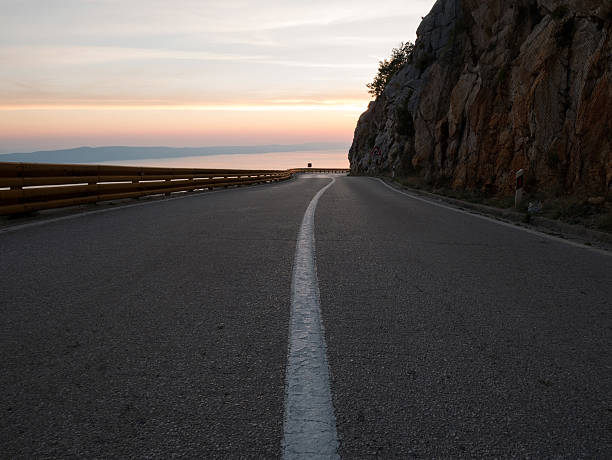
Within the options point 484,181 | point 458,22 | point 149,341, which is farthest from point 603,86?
point 458,22

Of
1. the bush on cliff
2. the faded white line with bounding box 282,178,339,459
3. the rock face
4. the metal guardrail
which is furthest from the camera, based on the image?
the bush on cliff

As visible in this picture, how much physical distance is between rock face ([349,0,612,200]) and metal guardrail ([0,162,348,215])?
459 inches

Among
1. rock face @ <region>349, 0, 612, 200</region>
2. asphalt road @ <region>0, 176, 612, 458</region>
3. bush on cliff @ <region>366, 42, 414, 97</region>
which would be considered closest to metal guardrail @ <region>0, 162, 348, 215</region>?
asphalt road @ <region>0, 176, 612, 458</region>

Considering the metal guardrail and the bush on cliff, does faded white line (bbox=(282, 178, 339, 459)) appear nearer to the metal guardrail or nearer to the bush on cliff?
the metal guardrail

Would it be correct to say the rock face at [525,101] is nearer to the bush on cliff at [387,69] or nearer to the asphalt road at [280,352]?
the asphalt road at [280,352]

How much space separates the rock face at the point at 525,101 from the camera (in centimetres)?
1180

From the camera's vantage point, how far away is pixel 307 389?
2.42 m

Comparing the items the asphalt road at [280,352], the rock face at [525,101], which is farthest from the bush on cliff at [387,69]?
the asphalt road at [280,352]

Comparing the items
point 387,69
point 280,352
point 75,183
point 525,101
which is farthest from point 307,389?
point 387,69

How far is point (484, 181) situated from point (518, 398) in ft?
57.6

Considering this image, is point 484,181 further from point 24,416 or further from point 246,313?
point 24,416

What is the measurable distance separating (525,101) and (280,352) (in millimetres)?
15719

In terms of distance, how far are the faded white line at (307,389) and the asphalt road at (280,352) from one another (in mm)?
46

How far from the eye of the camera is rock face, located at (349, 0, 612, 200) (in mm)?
11805
